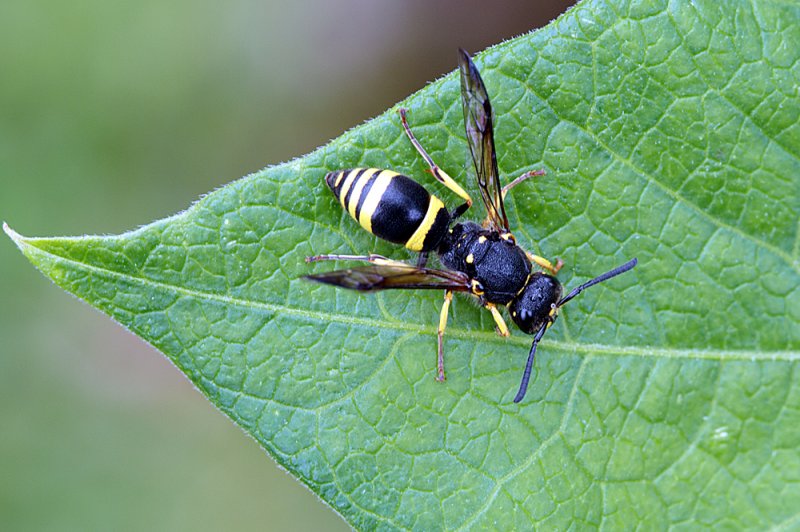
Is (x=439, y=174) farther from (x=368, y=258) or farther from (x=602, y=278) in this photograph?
(x=602, y=278)

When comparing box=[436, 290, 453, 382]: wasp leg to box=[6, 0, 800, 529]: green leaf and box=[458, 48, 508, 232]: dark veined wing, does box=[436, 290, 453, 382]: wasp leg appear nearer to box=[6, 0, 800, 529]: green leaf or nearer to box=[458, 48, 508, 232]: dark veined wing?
box=[6, 0, 800, 529]: green leaf

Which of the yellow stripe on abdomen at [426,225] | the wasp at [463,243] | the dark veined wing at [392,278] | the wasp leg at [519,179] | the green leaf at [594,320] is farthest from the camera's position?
the yellow stripe on abdomen at [426,225]

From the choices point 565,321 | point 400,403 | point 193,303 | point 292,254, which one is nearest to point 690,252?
point 565,321

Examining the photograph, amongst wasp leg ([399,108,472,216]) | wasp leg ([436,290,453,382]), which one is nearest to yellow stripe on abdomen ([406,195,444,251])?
wasp leg ([399,108,472,216])

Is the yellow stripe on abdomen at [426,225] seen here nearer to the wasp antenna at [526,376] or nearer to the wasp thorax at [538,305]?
the wasp thorax at [538,305]

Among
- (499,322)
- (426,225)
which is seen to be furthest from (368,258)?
(499,322)

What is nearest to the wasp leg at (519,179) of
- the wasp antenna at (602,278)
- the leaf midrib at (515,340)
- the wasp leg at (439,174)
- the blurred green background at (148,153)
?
the wasp leg at (439,174)
